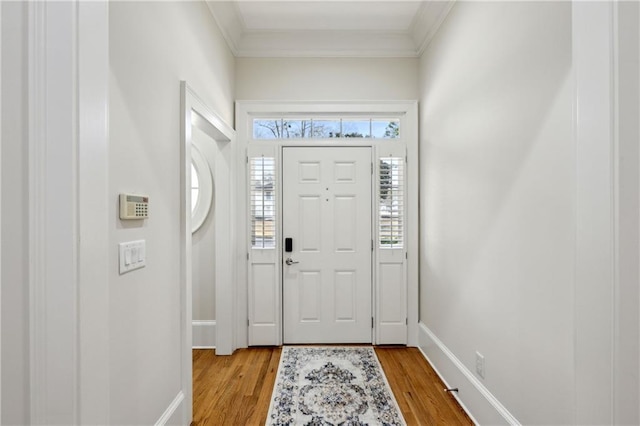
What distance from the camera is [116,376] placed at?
126 centimetres

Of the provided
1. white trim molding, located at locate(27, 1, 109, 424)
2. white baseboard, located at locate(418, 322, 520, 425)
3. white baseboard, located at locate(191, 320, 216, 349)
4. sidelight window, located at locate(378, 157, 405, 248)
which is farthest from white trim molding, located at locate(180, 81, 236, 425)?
white baseboard, located at locate(418, 322, 520, 425)

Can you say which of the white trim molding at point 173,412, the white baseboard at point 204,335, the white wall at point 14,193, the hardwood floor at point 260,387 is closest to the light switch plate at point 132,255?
the white wall at point 14,193

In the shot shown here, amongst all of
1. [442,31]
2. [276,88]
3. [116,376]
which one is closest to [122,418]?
[116,376]

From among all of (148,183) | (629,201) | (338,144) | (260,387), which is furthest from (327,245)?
(629,201)

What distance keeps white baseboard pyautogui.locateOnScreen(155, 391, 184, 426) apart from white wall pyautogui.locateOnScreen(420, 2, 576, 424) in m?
1.77

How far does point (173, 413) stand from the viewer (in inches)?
67.2

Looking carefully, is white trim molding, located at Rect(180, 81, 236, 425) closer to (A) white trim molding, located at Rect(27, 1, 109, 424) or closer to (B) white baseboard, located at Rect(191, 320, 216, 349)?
(B) white baseboard, located at Rect(191, 320, 216, 349)

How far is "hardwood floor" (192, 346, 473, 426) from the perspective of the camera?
1.95m

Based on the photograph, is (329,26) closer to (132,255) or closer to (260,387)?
(132,255)

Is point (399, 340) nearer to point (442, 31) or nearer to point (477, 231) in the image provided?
point (477, 231)

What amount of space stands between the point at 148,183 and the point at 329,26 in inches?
88.6

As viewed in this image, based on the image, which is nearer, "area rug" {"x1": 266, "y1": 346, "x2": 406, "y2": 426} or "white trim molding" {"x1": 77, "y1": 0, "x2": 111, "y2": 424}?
"white trim molding" {"x1": 77, "y1": 0, "x2": 111, "y2": 424}

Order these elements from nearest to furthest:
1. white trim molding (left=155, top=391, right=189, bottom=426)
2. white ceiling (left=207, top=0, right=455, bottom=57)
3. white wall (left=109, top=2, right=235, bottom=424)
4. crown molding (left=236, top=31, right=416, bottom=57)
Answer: white wall (left=109, top=2, right=235, bottom=424) → white trim molding (left=155, top=391, right=189, bottom=426) → white ceiling (left=207, top=0, right=455, bottom=57) → crown molding (left=236, top=31, right=416, bottom=57)

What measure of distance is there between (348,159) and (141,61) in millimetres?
1940
